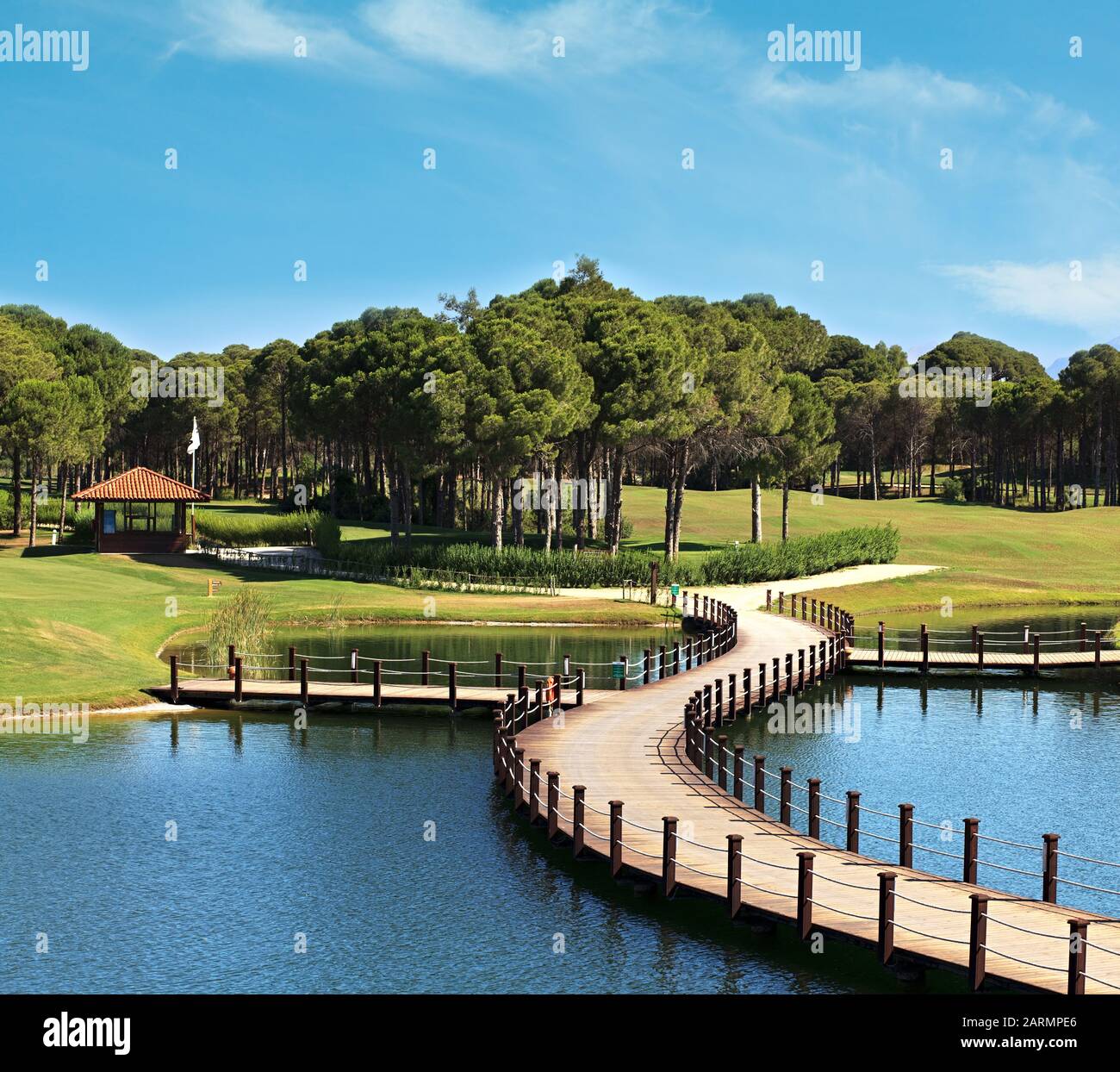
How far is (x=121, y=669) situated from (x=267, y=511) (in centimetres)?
8211

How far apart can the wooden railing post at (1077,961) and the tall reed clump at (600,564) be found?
5877cm

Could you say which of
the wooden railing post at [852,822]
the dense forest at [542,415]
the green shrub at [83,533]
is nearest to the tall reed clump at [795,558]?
the dense forest at [542,415]

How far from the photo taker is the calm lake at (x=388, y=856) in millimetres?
21062

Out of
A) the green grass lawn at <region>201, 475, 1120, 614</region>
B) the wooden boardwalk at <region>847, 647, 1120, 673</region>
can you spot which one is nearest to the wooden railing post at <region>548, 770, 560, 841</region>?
the wooden boardwalk at <region>847, 647, 1120, 673</region>

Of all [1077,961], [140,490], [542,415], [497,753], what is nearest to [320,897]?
[497,753]

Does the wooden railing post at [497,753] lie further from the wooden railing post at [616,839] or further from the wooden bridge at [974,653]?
the wooden bridge at [974,653]

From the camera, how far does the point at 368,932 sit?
2245cm

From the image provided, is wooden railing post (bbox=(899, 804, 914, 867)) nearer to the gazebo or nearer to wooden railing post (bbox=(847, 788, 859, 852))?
wooden railing post (bbox=(847, 788, 859, 852))

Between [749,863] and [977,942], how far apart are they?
6250 mm

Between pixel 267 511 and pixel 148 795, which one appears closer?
pixel 148 795

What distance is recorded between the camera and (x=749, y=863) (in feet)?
80.5

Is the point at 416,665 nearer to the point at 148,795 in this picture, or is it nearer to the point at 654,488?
the point at 148,795

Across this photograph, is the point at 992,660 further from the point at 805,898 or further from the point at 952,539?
the point at 952,539
